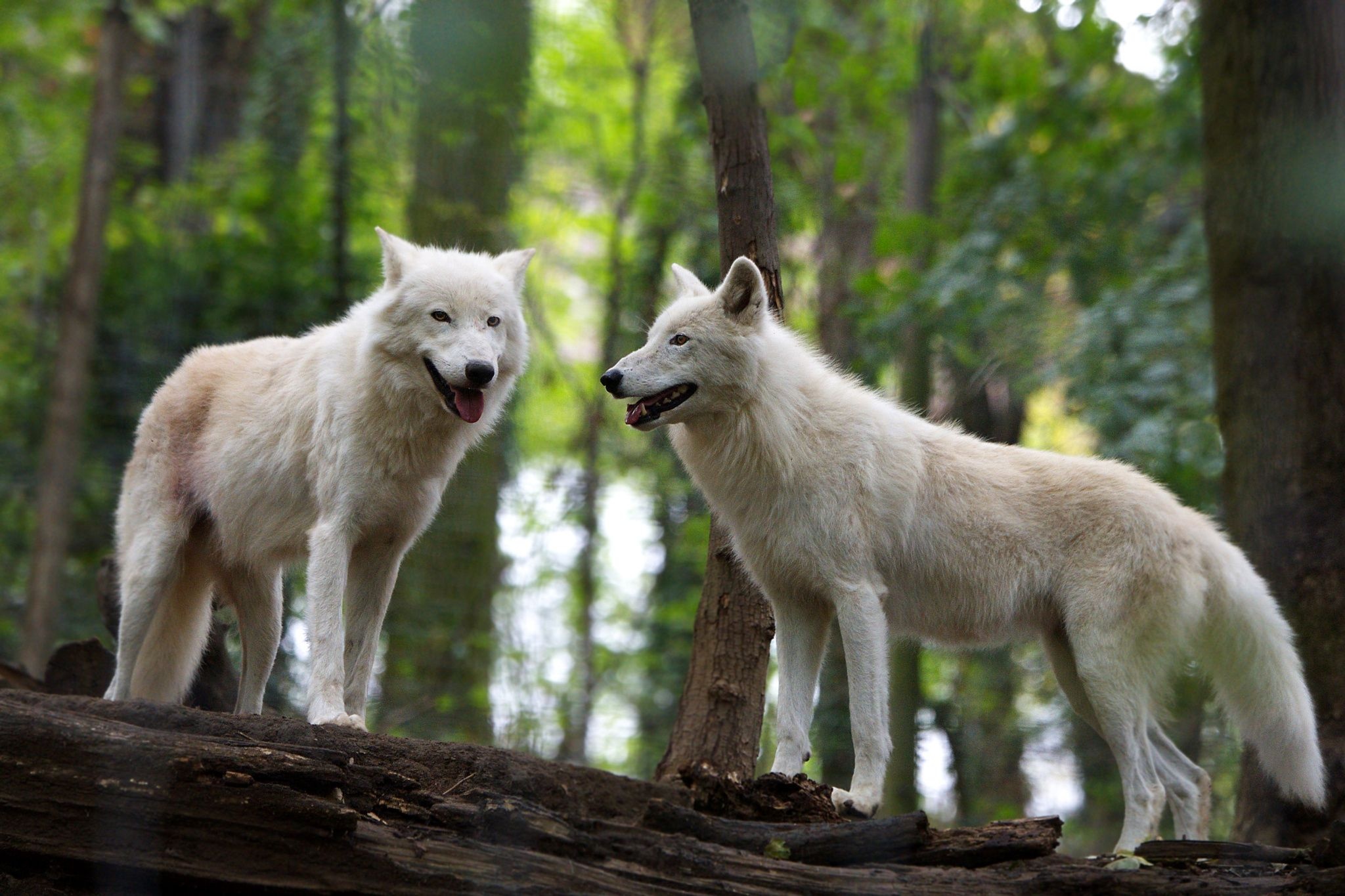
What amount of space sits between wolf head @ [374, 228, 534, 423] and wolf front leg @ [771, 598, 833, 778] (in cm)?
170

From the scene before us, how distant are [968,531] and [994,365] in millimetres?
5407

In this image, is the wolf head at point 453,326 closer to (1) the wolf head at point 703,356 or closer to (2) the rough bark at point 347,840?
(1) the wolf head at point 703,356

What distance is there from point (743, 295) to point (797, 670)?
1730 millimetres

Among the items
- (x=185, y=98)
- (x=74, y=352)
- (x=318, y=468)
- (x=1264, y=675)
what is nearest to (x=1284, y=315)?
(x=1264, y=675)

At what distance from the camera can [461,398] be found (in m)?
5.10

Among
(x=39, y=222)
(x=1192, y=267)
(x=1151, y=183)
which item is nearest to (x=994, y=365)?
(x=1192, y=267)

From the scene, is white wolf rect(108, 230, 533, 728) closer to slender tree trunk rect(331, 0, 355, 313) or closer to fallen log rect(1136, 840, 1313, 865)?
fallen log rect(1136, 840, 1313, 865)

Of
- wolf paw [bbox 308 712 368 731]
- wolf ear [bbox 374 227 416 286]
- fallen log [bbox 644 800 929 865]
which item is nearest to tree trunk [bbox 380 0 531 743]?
wolf ear [bbox 374 227 416 286]

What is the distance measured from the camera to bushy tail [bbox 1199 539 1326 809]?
525 centimetres

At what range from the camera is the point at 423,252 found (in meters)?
5.67

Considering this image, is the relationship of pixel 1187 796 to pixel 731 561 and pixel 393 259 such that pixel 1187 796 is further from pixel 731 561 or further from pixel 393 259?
pixel 393 259

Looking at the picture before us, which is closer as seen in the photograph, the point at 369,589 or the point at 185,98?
the point at 369,589

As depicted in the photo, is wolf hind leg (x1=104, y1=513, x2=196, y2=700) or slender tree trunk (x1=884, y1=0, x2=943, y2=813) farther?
slender tree trunk (x1=884, y1=0, x2=943, y2=813)

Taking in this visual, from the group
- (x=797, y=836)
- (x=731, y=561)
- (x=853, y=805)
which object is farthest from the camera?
(x=731, y=561)
